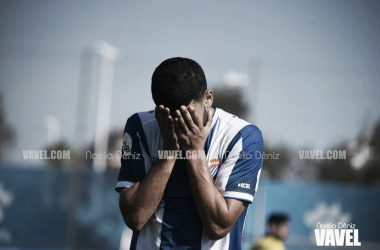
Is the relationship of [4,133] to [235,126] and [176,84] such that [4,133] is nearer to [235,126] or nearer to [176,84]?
[235,126]

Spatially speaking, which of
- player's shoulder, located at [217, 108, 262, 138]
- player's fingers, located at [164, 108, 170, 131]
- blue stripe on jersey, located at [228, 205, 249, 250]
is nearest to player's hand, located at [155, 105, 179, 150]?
player's fingers, located at [164, 108, 170, 131]

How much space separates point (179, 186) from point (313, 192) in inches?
278

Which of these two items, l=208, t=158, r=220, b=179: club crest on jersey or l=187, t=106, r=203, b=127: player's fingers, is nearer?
l=187, t=106, r=203, b=127: player's fingers

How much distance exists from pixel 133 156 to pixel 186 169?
10.8 inches

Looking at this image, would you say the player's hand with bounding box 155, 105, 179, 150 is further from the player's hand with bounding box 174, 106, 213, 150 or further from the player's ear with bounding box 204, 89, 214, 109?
the player's ear with bounding box 204, 89, 214, 109

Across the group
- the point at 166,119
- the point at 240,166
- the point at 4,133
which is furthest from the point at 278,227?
the point at 4,133

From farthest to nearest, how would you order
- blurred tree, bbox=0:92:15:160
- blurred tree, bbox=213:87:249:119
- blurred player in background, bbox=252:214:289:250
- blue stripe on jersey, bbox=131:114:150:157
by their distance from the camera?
blurred tree, bbox=0:92:15:160 → blurred tree, bbox=213:87:249:119 → blurred player in background, bbox=252:214:289:250 → blue stripe on jersey, bbox=131:114:150:157

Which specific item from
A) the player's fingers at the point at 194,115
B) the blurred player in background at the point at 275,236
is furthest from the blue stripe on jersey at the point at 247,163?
the blurred player in background at the point at 275,236

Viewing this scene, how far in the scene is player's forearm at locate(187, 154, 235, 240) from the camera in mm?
1938

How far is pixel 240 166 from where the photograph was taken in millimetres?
2121

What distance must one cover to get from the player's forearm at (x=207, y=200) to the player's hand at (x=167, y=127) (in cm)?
11

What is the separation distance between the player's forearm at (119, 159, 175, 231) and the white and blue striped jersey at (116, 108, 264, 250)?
9 centimetres

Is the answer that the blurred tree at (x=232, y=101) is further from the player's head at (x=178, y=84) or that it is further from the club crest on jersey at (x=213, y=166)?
the player's head at (x=178, y=84)

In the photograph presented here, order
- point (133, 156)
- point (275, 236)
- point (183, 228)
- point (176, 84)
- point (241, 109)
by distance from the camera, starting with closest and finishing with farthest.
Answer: point (176, 84), point (183, 228), point (133, 156), point (275, 236), point (241, 109)
